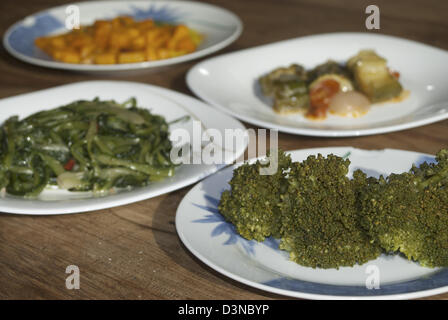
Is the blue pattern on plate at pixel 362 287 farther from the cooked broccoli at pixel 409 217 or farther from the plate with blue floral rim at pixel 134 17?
the plate with blue floral rim at pixel 134 17

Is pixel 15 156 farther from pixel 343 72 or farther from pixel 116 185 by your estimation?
pixel 343 72

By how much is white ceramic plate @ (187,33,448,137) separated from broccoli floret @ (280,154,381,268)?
532 millimetres

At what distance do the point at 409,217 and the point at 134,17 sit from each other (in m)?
2.17

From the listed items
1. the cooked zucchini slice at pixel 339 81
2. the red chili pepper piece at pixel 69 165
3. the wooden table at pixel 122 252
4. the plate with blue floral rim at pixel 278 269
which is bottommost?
the wooden table at pixel 122 252

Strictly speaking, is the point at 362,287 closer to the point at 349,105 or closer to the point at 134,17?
the point at 349,105

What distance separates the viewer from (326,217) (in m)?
1.11

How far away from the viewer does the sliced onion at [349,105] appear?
1.88 m

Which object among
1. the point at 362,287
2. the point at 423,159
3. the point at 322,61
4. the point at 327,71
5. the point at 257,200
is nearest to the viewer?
the point at 362,287

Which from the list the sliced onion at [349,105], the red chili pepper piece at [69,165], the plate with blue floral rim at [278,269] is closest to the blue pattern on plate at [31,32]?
the red chili pepper piece at [69,165]

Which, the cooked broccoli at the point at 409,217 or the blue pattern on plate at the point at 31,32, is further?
the blue pattern on plate at the point at 31,32

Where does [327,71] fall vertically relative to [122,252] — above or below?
above

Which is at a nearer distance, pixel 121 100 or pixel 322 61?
pixel 121 100

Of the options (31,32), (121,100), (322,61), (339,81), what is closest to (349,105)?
(339,81)

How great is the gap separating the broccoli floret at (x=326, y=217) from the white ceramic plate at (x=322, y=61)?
1.75ft
